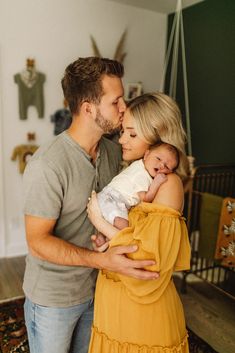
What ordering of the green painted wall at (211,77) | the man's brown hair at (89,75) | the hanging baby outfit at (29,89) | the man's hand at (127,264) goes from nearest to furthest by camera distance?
the man's hand at (127,264) → the man's brown hair at (89,75) → the green painted wall at (211,77) → the hanging baby outfit at (29,89)

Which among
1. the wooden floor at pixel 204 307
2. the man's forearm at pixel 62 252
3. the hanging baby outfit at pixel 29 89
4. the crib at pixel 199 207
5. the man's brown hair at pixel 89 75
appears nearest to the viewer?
the man's forearm at pixel 62 252

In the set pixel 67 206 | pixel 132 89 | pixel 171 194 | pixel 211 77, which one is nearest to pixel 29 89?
pixel 132 89

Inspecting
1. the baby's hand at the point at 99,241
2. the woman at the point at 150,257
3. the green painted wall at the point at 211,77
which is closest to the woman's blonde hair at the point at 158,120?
the woman at the point at 150,257

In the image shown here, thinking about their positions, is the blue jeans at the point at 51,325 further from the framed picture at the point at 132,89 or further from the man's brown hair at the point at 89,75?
the framed picture at the point at 132,89

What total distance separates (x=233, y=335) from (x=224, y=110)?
6.84 ft

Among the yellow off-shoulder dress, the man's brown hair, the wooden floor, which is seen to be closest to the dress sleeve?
the yellow off-shoulder dress

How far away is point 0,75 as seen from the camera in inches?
130

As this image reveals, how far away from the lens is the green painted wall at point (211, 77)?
329 centimetres

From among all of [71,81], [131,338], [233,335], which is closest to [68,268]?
[131,338]

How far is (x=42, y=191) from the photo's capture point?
1.17 meters

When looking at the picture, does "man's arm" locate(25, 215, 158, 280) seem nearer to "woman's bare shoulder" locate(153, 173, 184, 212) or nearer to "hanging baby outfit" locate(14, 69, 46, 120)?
"woman's bare shoulder" locate(153, 173, 184, 212)

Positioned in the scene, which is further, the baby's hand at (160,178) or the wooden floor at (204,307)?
the wooden floor at (204,307)

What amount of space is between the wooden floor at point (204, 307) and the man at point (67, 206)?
1.40 metres

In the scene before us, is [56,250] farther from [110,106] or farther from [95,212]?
[110,106]
